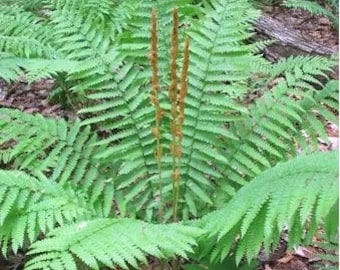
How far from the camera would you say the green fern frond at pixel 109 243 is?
1.99 meters

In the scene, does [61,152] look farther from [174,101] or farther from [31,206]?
[174,101]

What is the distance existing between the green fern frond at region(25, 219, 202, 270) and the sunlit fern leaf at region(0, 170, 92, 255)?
0.16m

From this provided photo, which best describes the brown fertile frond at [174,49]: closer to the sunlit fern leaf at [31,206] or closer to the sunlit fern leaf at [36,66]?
the sunlit fern leaf at [31,206]

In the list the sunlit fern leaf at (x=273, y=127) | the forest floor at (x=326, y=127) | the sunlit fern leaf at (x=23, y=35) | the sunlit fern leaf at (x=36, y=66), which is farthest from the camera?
the sunlit fern leaf at (x=23, y=35)

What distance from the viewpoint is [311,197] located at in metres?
1.89

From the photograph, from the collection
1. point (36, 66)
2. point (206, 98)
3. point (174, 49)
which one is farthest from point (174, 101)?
point (36, 66)

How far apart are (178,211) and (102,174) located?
14.4 inches

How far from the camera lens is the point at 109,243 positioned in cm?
204

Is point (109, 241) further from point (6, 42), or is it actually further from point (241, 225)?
point (6, 42)

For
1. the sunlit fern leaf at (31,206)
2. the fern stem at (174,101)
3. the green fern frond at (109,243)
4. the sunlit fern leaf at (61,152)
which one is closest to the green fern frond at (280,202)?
the green fern frond at (109,243)

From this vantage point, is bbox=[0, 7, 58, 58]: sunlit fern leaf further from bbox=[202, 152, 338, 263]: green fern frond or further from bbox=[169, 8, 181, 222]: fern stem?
bbox=[202, 152, 338, 263]: green fern frond

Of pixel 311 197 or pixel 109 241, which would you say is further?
pixel 109 241

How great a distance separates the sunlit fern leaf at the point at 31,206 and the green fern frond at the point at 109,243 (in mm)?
160

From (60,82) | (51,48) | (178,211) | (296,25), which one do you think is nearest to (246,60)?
(178,211)
